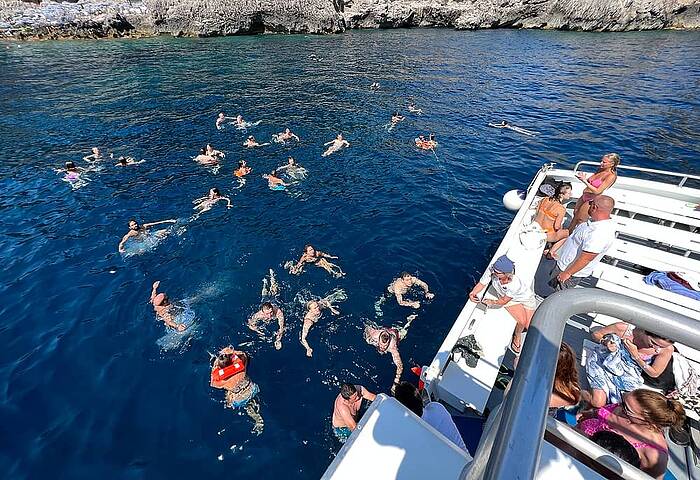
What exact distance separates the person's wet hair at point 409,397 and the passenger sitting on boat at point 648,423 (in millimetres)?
2600

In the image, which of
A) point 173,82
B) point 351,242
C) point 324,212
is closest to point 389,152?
point 324,212

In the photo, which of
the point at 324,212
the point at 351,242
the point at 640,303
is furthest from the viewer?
the point at 324,212

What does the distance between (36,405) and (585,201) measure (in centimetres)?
1423

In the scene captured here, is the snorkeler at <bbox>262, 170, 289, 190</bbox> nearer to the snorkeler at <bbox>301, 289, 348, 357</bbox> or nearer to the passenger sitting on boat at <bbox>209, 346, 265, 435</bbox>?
the snorkeler at <bbox>301, 289, 348, 357</bbox>

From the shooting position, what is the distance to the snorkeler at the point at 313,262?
461 inches

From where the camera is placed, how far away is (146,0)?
59.2 meters

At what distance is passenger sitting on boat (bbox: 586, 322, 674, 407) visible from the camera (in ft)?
19.6

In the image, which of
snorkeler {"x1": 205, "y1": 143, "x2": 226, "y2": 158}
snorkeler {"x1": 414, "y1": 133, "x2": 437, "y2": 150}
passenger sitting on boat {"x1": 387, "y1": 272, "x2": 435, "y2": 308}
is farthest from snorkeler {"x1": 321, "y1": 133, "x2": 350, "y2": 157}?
passenger sitting on boat {"x1": 387, "y1": 272, "x2": 435, "y2": 308}

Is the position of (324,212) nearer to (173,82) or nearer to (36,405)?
(36,405)

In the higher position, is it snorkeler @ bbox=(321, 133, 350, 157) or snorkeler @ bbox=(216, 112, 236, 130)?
snorkeler @ bbox=(321, 133, 350, 157)

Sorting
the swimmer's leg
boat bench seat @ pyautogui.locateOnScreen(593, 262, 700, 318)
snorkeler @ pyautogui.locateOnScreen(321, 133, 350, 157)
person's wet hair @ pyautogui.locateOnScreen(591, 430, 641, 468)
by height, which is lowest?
the swimmer's leg

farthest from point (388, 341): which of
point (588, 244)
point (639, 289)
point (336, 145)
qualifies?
point (336, 145)

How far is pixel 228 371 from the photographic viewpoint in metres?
8.17

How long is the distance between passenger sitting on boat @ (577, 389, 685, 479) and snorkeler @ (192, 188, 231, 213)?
1432cm
